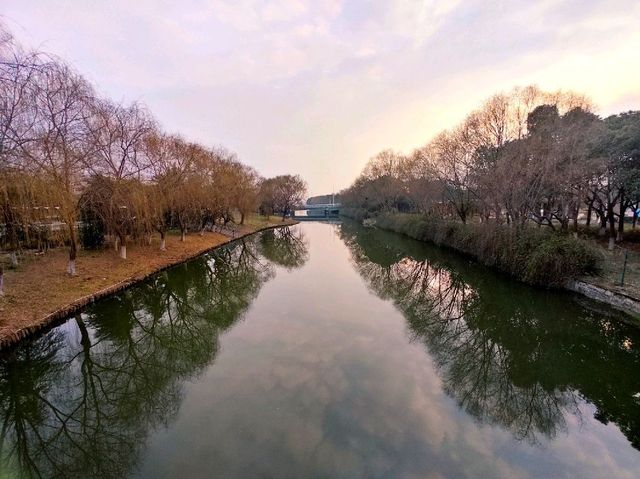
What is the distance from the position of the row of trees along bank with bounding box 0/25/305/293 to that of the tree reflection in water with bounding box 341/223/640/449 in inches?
440

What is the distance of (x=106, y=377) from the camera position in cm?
663

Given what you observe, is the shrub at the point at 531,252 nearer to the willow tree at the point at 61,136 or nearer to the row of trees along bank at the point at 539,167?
the row of trees along bank at the point at 539,167

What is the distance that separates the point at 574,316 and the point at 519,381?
4.95 m

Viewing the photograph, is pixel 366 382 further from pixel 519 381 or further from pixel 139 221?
pixel 139 221

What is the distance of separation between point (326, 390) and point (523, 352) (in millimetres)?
4941

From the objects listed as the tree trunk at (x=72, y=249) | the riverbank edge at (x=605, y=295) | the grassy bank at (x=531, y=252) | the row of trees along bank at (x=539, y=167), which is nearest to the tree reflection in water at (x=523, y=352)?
the riverbank edge at (x=605, y=295)

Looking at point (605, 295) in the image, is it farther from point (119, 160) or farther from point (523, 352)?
point (119, 160)

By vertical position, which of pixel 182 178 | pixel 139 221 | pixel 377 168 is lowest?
pixel 139 221

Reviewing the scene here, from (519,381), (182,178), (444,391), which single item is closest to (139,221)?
(182,178)

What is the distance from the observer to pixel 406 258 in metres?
20.9

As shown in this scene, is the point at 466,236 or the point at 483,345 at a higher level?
the point at 466,236

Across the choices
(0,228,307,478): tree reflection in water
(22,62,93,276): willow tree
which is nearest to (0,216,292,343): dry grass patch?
(0,228,307,478): tree reflection in water

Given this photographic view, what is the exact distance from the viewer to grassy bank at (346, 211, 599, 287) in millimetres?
11922

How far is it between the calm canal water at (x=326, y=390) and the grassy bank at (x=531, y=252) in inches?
43.3
